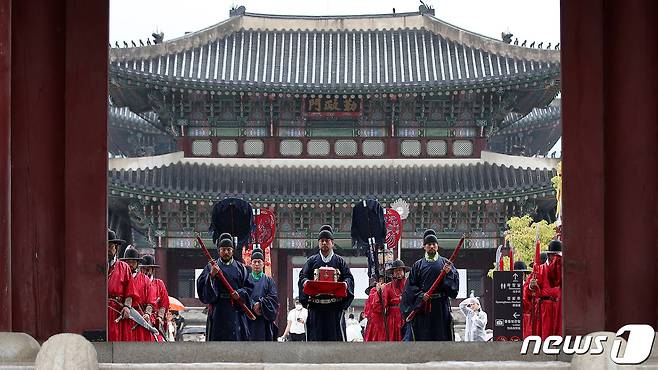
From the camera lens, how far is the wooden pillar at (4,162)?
788 centimetres

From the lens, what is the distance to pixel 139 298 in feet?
51.8

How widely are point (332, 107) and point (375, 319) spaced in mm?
15860

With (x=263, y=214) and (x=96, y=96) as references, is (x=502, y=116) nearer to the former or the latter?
(x=263, y=214)

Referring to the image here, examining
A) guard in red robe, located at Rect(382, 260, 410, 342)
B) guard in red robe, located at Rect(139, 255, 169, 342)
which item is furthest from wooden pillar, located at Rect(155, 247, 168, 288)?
guard in red robe, located at Rect(382, 260, 410, 342)

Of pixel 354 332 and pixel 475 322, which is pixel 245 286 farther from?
pixel 354 332

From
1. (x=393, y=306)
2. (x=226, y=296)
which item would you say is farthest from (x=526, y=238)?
(x=226, y=296)

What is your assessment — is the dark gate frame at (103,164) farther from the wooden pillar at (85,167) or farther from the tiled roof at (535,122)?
the tiled roof at (535,122)

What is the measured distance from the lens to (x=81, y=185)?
9.46m

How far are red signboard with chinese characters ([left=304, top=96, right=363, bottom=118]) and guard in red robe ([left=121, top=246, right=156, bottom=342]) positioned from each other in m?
16.4

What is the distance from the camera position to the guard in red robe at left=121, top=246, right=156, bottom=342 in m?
15.4

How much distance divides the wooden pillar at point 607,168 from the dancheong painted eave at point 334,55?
933 inches

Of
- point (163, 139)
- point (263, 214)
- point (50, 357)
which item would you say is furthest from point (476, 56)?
point (50, 357)

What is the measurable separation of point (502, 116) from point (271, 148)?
615 centimetres

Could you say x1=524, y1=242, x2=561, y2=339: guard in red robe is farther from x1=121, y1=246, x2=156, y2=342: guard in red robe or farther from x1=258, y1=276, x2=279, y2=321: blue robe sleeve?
x1=121, y1=246, x2=156, y2=342: guard in red robe
